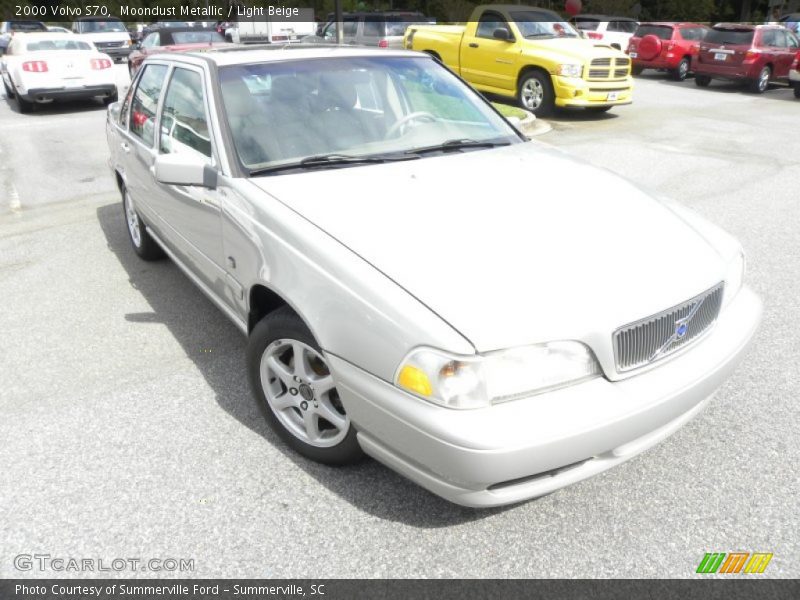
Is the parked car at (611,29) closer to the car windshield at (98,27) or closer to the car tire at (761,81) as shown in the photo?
the car tire at (761,81)

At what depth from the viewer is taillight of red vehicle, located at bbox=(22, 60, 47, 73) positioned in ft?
42.1

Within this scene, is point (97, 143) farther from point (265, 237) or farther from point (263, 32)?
point (263, 32)

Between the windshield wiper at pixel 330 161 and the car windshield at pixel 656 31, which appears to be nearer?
the windshield wiper at pixel 330 161

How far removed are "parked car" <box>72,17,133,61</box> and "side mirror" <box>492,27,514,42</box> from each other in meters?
15.5

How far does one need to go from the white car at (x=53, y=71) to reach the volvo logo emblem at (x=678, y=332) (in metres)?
13.7

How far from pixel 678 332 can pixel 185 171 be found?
89.4 inches

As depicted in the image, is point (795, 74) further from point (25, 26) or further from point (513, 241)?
point (25, 26)

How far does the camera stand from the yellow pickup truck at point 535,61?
1158 centimetres

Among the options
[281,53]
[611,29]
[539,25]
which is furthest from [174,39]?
[281,53]

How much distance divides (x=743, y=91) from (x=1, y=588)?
19575 millimetres

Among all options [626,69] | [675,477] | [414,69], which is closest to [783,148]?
[626,69]

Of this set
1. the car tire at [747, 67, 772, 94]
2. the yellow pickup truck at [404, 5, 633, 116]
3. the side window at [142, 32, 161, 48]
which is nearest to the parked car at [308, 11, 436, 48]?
the yellow pickup truck at [404, 5, 633, 116]

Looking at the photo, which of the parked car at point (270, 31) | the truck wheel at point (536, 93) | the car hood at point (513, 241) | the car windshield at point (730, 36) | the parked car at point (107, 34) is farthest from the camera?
the parked car at point (270, 31)

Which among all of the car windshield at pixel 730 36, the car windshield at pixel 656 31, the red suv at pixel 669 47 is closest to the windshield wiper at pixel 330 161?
the car windshield at pixel 730 36
